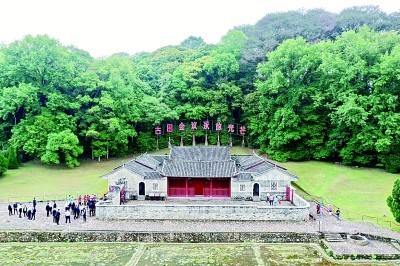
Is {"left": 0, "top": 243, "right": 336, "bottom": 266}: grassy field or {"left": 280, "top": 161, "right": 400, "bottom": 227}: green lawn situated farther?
{"left": 280, "top": 161, "right": 400, "bottom": 227}: green lawn

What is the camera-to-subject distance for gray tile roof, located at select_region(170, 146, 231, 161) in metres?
32.8

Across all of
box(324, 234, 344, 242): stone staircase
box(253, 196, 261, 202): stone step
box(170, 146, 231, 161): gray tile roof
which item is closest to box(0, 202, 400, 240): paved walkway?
box(324, 234, 344, 242): stone staircase

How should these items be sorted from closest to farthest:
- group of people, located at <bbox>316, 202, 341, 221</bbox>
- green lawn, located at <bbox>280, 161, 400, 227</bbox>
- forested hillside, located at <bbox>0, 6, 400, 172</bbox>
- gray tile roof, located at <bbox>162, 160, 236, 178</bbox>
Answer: group of people, located at <bbox>316, 202, 341, 221</bbox>, green lawn, located at <bbox>280, 161, 400, 227</bbox>, gray tile roof, located at <bbox>162, 160, 236, 178</bbox>, forested hillside, located at <bbox>0, 6, 400, 172</bbox>

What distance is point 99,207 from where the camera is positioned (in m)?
24.7

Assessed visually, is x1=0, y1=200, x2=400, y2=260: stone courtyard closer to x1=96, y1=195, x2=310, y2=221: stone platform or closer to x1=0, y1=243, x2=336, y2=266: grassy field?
x1=96, y1=195, x2=310, y2=221: stone platform

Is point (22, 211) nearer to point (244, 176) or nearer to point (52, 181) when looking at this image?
point (52, 181)

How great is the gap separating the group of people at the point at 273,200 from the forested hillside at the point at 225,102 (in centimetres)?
1243

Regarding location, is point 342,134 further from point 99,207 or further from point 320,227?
point 99,207

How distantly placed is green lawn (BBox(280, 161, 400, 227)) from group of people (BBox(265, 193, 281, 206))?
361cm

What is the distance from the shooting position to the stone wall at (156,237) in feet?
70.9

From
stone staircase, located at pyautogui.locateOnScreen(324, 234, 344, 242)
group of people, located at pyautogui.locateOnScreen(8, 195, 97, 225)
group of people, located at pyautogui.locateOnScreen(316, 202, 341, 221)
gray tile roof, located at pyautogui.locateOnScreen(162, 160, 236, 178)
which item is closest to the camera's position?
stone staircase, located at pyautogui.locateOnScreen(324, 234, 344, 242)

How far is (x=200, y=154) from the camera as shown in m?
33.4

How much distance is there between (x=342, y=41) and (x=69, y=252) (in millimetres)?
33852

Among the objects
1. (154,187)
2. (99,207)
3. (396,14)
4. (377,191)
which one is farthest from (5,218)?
(396,14)
